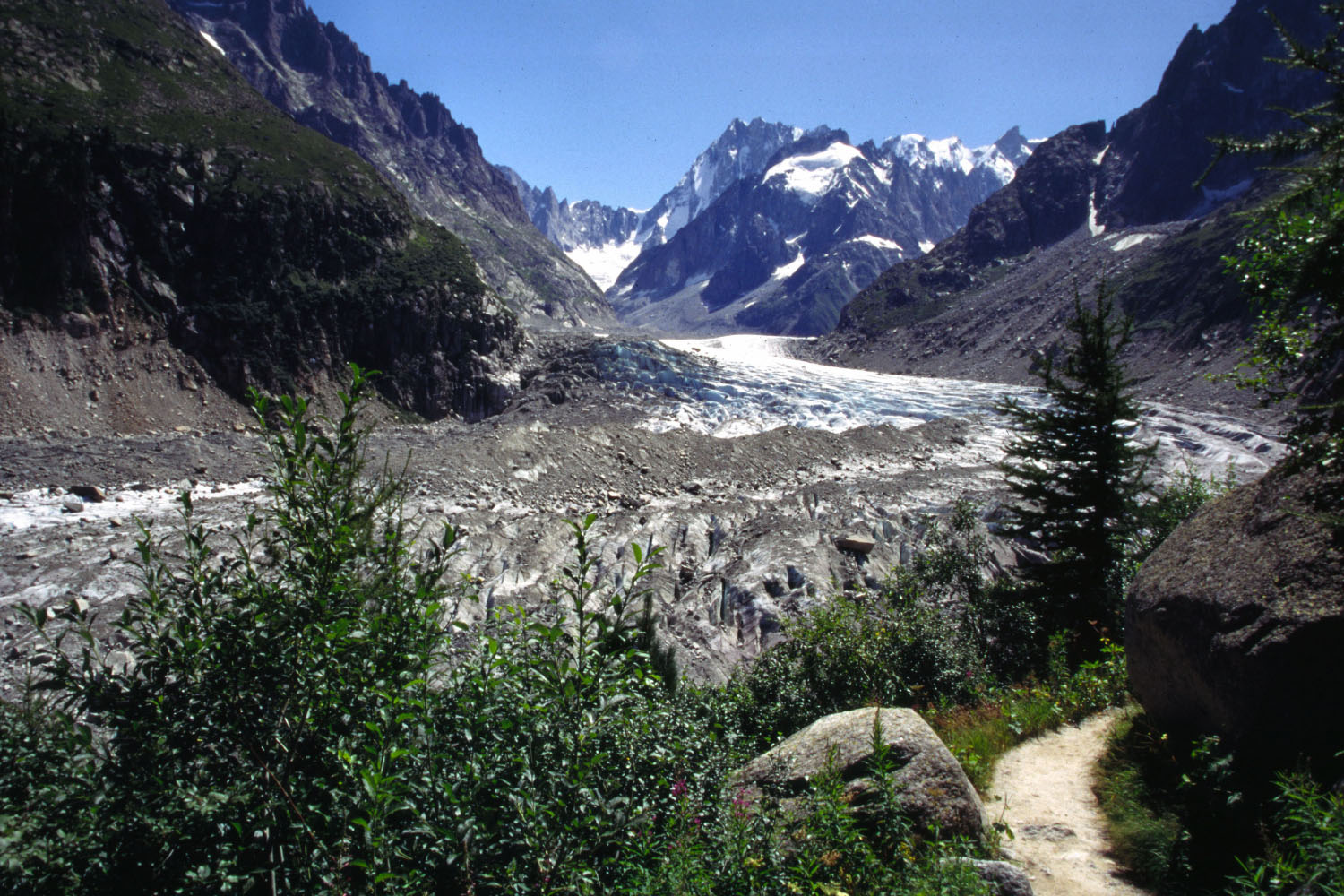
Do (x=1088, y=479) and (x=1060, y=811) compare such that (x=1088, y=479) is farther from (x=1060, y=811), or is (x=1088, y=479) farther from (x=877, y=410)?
(x=877, y=410)

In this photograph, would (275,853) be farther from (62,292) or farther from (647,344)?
(647,344)

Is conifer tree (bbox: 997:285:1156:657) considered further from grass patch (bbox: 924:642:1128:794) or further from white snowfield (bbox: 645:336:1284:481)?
white snowfield (bbox: 645:336:1284:481)

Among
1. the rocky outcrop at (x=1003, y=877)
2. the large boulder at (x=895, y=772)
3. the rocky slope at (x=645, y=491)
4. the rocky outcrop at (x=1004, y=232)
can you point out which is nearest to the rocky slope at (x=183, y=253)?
the rocky slope at (x=645, y=491)

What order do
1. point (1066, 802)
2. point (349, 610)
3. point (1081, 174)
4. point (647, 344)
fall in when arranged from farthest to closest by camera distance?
1. point (1081, 174)
2. point (647, 344)
3. point (1066, 802)
4. point (349, 610)

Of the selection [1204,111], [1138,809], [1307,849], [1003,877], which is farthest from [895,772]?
[1204,111]

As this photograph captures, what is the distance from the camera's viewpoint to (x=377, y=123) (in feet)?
591

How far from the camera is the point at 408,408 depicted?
4544 cm

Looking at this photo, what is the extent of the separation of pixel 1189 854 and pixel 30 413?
139ft

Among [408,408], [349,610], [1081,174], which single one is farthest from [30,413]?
[1081,174]

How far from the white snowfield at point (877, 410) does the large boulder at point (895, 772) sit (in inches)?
1016

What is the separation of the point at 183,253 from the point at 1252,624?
174ft

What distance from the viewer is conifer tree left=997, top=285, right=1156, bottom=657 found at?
12531 millimetres

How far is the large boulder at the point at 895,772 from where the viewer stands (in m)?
5.66

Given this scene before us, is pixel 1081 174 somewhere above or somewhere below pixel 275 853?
above
